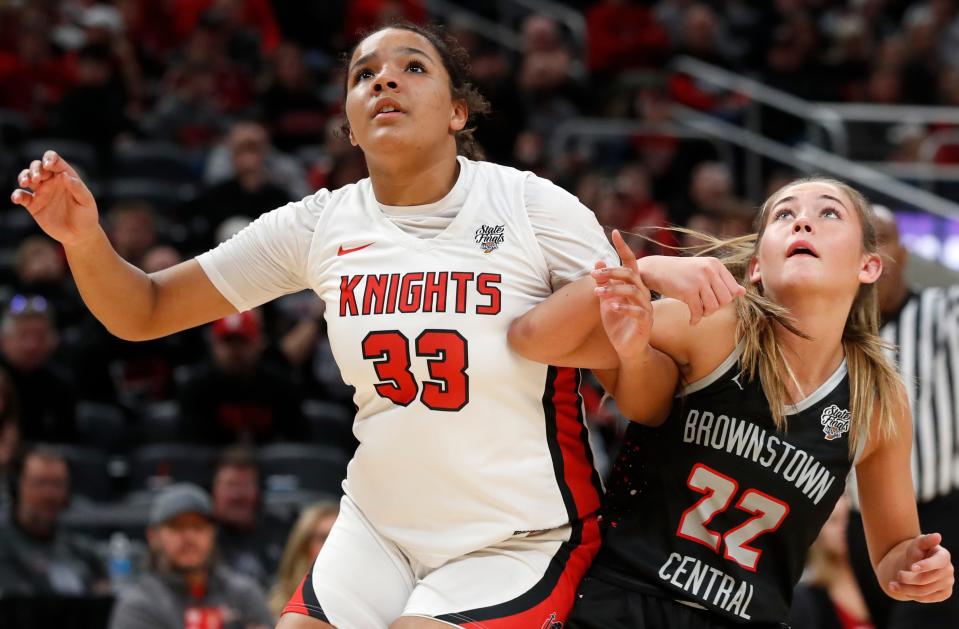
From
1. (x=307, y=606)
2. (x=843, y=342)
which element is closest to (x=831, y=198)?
(x=843, y=342)

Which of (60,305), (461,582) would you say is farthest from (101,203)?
(461,582)

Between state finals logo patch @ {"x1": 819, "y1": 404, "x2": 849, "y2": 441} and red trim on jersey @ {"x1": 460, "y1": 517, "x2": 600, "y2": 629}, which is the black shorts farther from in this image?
state finals logo patch @ {"x1": 819, "y1": 404, "x2": 849, "y2": 441}

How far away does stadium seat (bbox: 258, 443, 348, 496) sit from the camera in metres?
7.57

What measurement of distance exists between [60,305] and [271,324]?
139 centimetres

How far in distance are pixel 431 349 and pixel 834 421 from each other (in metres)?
1.04

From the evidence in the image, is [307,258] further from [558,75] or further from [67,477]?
[558,75]

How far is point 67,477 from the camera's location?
7.00 m

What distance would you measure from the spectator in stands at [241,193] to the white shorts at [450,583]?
19.9 ft

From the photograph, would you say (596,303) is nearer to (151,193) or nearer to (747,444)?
(747,444)

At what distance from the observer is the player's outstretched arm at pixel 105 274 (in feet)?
10.6

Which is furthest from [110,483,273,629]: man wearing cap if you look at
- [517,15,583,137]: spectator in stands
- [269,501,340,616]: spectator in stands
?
[517,15,583,137]: spectator in stands

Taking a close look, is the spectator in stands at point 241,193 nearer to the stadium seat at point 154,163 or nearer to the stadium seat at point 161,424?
the stadium seat at point 154,163

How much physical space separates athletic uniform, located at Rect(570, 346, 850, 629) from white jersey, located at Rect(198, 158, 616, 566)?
18 centimetres

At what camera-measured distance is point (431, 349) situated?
10.3 ft
